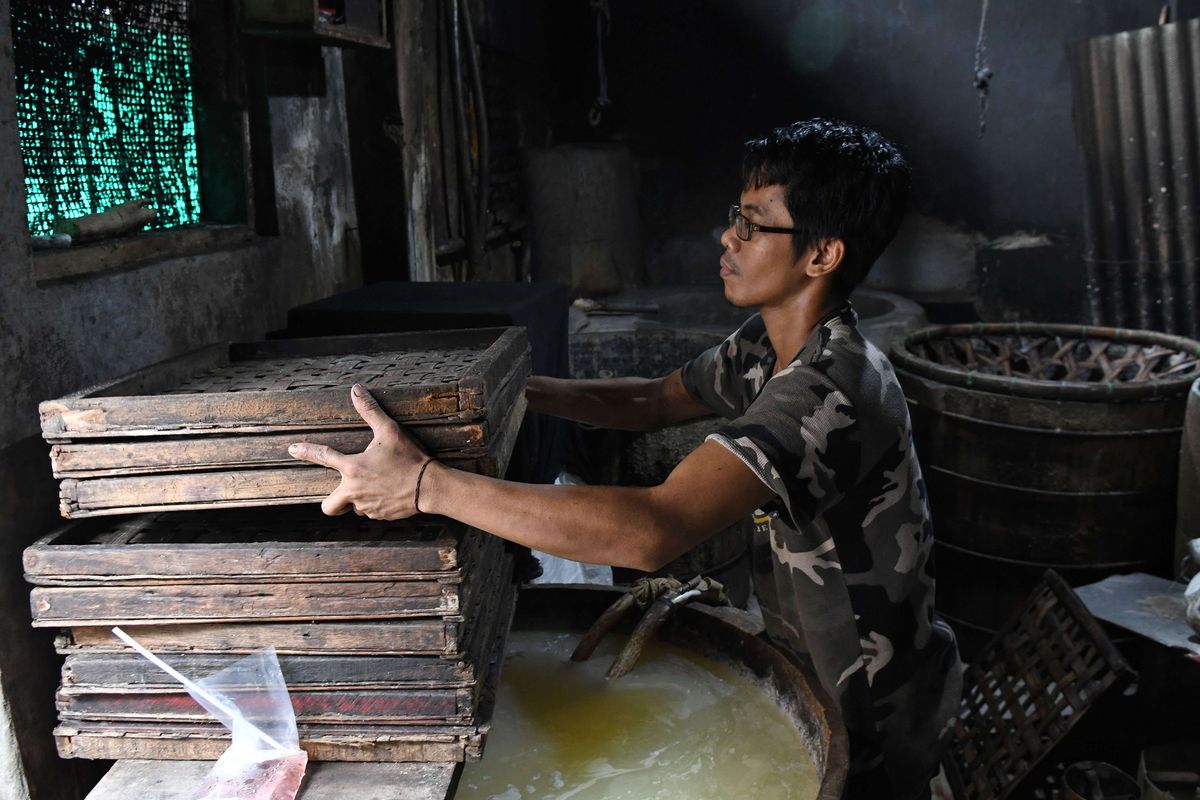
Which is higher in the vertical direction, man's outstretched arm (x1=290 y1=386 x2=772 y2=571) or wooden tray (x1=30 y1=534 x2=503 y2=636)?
man's outstretched arm (x1=290 y1=386 x2=772 y2=571)

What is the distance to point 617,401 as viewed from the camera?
284cm

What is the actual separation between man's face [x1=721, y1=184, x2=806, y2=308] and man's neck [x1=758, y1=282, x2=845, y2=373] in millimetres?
26

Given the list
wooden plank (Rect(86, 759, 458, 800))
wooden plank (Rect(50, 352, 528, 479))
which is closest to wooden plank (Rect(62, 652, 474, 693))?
wooden plank (Rect(86, 759, 458, 800))

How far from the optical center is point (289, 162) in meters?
3.02

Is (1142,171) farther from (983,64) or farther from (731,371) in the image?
(731,371)

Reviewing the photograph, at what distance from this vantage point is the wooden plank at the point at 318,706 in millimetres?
1646

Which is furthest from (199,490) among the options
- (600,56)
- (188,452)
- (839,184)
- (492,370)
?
(600,56)

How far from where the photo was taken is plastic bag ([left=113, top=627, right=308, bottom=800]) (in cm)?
161

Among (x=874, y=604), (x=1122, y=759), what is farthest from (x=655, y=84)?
(x=874, y=604)

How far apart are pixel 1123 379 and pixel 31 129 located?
4877 millimetres

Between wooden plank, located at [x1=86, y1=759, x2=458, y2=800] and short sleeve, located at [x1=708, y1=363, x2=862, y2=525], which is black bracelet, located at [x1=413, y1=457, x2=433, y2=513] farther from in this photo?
short sleeve, located at [x1=708, y1=363, x2=862, y2=525]

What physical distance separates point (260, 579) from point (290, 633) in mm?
112

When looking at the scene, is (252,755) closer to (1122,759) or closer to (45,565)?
(45,565)

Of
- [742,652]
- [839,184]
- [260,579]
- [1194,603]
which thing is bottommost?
[1194,603]
